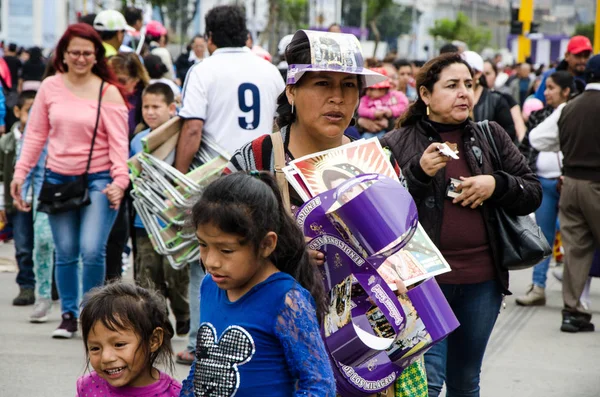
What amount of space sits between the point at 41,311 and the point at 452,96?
4.62m

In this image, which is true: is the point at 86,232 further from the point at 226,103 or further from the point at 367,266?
the point at 367,266

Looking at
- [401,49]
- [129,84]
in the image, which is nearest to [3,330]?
[129,84]

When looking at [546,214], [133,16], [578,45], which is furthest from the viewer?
[133,16]

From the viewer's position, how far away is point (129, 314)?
355cm

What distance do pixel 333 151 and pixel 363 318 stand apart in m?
0.57

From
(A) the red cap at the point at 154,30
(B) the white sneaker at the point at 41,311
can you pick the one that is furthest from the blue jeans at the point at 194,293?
(A) the red cap at the point at 154,30

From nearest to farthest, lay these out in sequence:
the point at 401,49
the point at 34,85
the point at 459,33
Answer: the point at 34,85, the point at 459,33, the point at 401,49

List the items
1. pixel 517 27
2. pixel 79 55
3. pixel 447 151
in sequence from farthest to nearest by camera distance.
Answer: pixel 517 27, pixel 79 55, pixel 447 151

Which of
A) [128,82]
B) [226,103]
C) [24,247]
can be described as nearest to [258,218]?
[226,103]

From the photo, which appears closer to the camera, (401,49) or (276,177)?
(276,177)

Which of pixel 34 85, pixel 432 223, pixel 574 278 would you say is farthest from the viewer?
pixel 34 85

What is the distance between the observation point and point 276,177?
3.50 m

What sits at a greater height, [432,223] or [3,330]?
[432,223]

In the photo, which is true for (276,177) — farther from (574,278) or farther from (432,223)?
(574,278)
